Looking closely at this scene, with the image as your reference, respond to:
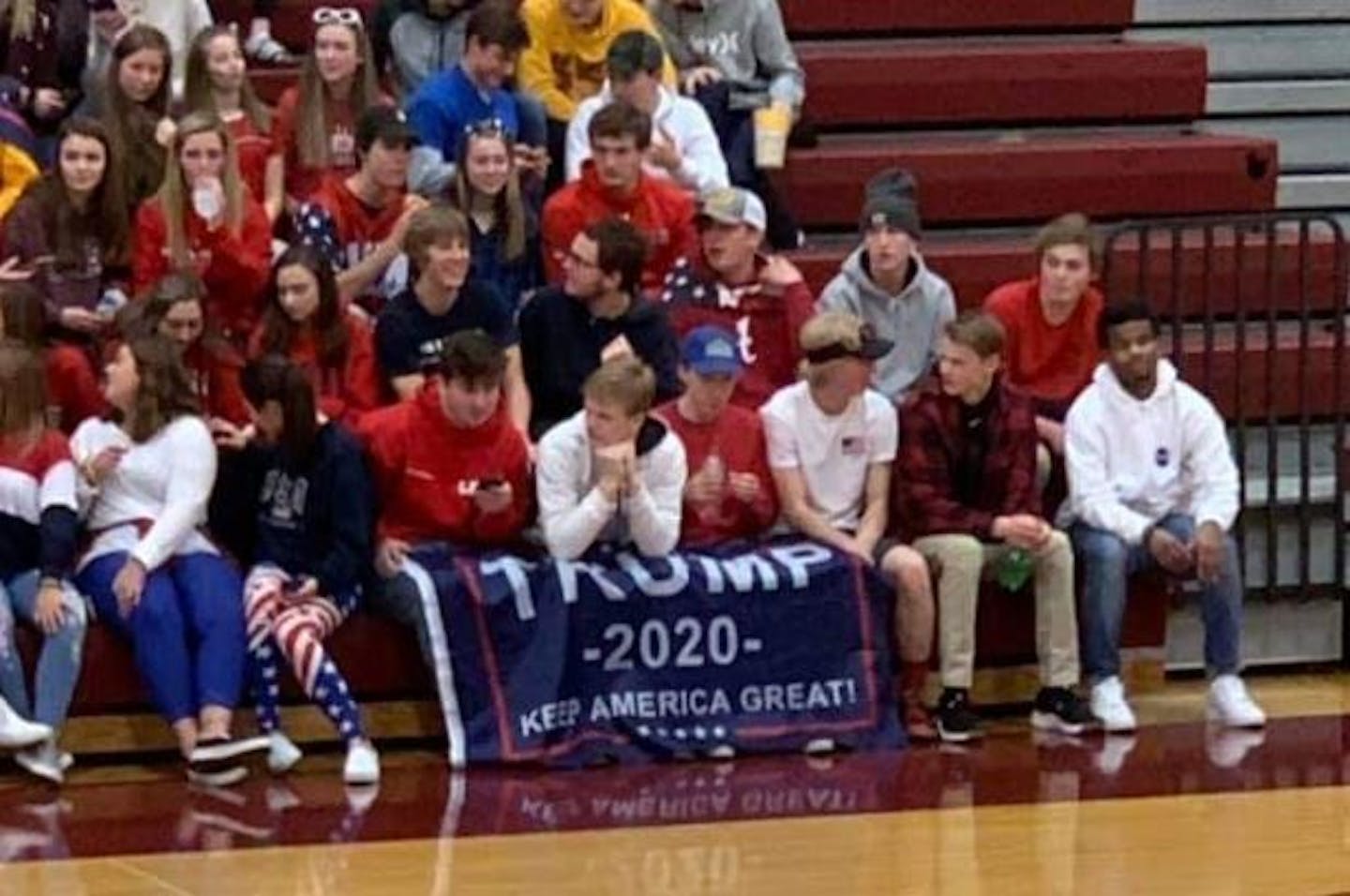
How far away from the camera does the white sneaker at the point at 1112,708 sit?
9.15 meters

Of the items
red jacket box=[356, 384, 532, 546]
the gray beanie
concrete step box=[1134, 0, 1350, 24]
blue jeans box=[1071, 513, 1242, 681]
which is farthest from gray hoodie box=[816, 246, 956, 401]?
concrete step box=[1134, 0, 1350, 24]

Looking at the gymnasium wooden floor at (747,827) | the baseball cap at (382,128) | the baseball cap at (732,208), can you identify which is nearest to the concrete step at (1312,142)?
the baseball cap at (732,208)

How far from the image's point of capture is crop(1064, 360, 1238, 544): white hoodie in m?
9.27

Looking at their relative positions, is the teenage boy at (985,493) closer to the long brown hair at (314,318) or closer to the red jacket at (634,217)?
the red jacket at (634,217)

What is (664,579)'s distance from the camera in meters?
8.79

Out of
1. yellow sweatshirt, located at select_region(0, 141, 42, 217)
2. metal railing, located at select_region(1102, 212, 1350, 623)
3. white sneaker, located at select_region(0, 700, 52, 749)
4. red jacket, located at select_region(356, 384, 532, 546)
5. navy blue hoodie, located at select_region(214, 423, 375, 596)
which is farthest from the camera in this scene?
metal railing, located at select_region(1102, 212, 1350, 623)

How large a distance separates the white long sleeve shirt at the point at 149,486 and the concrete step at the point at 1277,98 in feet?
15.8

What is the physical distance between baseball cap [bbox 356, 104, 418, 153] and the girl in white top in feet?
3.73

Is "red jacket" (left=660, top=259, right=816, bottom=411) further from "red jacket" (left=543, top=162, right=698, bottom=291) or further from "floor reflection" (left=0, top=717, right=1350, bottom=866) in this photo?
"floor reflection" (left=0, top=717, right=1350, bottom=866)

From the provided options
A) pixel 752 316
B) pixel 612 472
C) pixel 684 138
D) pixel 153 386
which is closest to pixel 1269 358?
pixel 752 316

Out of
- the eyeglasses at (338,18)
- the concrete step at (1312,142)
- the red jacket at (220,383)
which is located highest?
the eyeglasses at (338,18)

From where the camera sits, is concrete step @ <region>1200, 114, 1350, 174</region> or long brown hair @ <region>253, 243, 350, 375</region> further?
concrete step @ <region>1200, 114, 1350, 174</region>

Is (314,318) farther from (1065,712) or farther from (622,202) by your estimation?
(1065,712)

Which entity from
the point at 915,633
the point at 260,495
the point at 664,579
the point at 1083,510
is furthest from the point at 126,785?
the point at 1083,510
